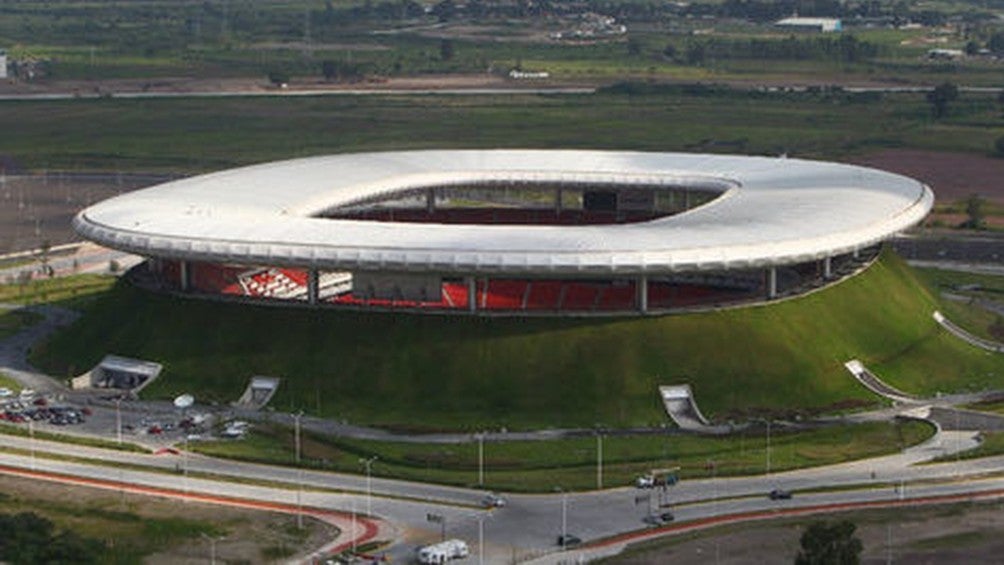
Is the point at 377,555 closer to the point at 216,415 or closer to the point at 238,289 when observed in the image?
the point at 216,415

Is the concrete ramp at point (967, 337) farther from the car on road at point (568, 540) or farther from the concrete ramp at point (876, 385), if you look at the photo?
the car on road at point (568, 540)

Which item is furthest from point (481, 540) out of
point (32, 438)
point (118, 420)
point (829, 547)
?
point (32, 438)

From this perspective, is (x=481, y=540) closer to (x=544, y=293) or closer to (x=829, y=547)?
(x=829, y=547)

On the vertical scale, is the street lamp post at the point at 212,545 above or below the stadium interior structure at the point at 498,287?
below

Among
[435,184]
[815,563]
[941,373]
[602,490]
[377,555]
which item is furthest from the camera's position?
[435,184]

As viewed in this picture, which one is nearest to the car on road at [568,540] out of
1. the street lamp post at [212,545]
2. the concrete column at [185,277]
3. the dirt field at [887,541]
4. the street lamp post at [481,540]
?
the dirt field at [887,541]

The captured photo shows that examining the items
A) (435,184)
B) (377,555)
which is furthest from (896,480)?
(435,184)

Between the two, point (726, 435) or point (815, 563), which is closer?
point (815, 563)
